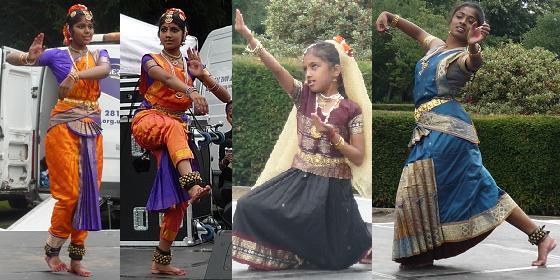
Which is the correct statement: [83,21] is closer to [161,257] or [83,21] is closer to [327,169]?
[161,257]

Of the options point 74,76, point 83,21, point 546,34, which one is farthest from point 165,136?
point 546,34

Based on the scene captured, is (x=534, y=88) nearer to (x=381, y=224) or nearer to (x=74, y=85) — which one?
(x=381, y=224)

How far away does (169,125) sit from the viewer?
4344 mm

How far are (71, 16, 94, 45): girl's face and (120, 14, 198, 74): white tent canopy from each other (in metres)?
1.95

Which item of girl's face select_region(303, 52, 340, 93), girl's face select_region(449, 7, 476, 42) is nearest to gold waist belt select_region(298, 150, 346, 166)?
girl's face select_region(303, 52, 340, 93)

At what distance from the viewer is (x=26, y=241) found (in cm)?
818

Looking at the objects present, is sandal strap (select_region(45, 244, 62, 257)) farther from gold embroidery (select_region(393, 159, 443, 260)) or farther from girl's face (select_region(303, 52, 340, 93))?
girl's face (select_region(303, 52, 340, 93))

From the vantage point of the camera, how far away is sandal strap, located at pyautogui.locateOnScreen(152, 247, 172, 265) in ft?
14.1

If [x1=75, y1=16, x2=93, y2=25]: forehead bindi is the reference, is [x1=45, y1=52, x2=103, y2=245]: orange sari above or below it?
below

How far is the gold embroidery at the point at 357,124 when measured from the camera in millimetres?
4223

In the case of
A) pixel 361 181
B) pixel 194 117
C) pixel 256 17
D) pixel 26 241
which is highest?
pixel 256 17

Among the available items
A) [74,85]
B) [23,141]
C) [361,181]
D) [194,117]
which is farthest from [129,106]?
[23,141]

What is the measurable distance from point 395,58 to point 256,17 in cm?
884

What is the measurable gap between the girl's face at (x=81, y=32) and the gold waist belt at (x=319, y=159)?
247 centimetres
